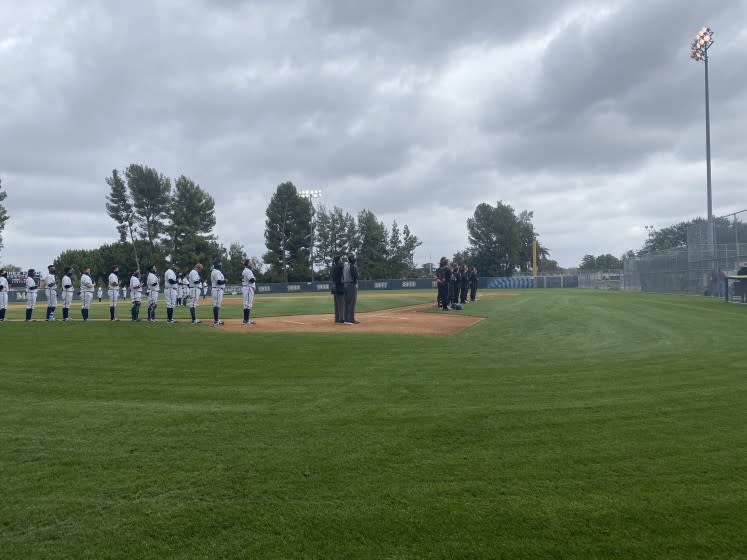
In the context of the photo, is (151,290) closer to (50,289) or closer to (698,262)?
(50,289)

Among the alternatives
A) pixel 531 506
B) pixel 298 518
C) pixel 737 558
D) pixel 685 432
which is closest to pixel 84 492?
pixel 298 518

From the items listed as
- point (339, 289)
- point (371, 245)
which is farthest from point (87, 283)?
point (371, 245)

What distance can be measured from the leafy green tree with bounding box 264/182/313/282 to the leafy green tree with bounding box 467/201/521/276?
3036cm

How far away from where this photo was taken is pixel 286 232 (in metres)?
73.8

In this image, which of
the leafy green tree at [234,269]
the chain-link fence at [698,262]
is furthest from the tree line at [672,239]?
the leafy green tree at [234,269]

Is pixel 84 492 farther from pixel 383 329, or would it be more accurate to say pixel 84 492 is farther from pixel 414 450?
pixel 383 329

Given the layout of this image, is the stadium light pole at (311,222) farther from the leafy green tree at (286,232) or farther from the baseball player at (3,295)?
the baseball player at (3,295)

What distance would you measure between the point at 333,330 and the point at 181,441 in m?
8.88

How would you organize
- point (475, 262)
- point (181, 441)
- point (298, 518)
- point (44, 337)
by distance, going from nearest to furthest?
point (298, 518), point (181, 441), point (44, 337), point (475, 262)

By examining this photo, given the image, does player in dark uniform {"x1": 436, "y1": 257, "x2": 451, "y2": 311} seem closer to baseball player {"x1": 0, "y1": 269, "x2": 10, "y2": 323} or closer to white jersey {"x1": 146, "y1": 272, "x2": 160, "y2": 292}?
Answer: white jersey {"x1": 146, "y1": 272, "x2": 160, "y2": 292}

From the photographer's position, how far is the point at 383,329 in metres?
13.3

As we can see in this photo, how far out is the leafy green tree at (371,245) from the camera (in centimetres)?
7781

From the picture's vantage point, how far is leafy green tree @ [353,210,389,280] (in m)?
77.8

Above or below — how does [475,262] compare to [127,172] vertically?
below
